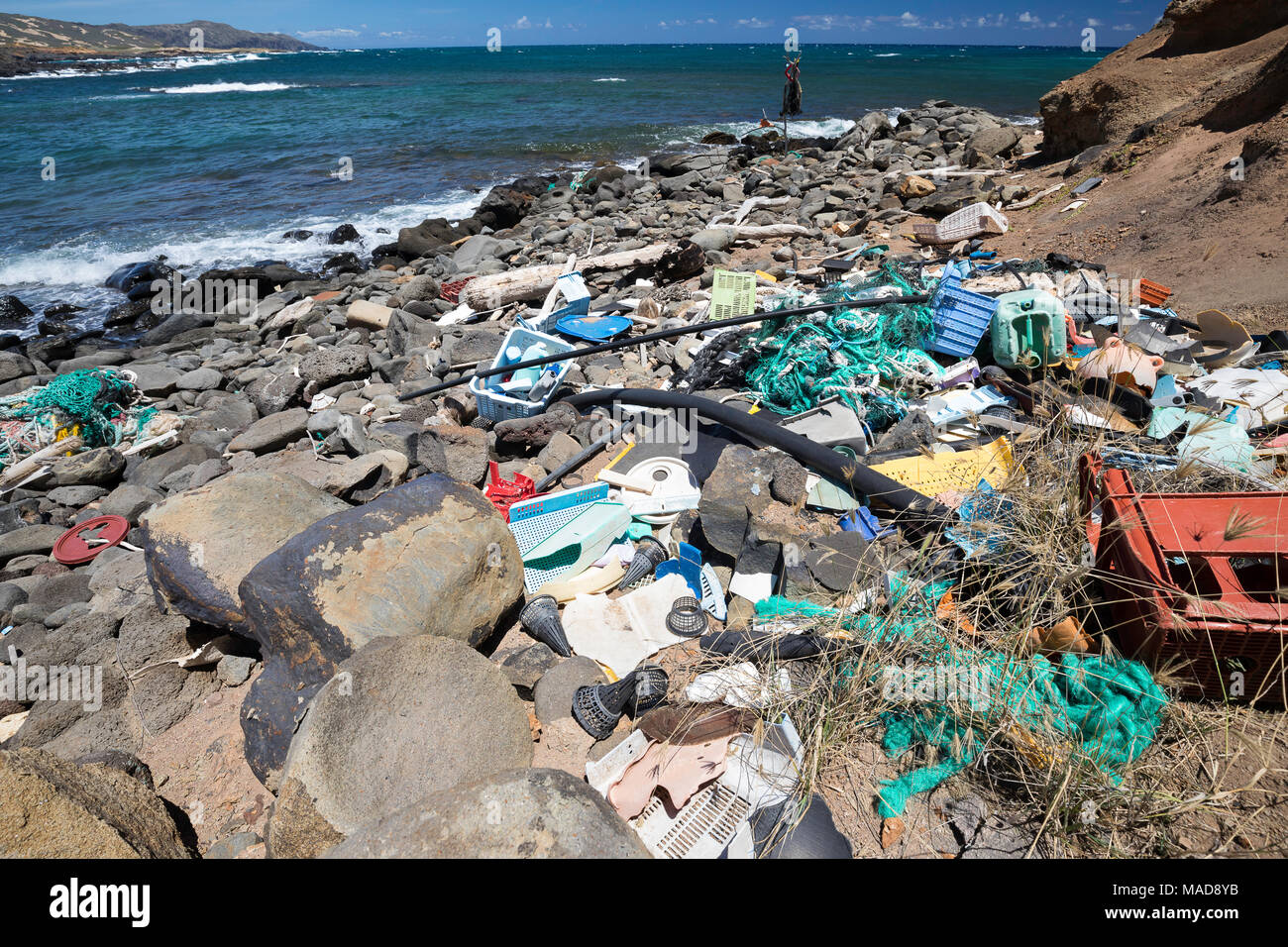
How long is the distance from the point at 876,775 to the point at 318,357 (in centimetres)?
598

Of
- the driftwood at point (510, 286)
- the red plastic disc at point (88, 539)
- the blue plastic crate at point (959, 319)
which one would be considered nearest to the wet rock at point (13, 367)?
the red plastic disc at point (88, 539)

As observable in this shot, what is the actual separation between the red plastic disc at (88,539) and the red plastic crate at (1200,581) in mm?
5710

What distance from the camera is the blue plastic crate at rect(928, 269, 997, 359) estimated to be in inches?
186

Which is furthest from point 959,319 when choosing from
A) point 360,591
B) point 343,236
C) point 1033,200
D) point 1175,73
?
point 343,236

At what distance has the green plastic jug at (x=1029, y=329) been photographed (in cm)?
433

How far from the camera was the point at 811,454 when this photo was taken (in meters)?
3.65

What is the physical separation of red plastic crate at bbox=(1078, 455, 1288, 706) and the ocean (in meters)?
13.1

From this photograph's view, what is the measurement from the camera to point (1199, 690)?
217 centimetres

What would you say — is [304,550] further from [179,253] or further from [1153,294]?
[179,253]

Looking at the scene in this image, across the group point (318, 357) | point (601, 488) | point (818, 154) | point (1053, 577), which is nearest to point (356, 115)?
point (818, 154)

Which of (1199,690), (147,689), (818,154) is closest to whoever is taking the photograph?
(1199,690)

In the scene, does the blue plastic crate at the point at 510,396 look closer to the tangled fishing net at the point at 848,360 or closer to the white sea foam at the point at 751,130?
the tangled fishing net at the point at 848,360

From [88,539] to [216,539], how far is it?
7.57 feet
